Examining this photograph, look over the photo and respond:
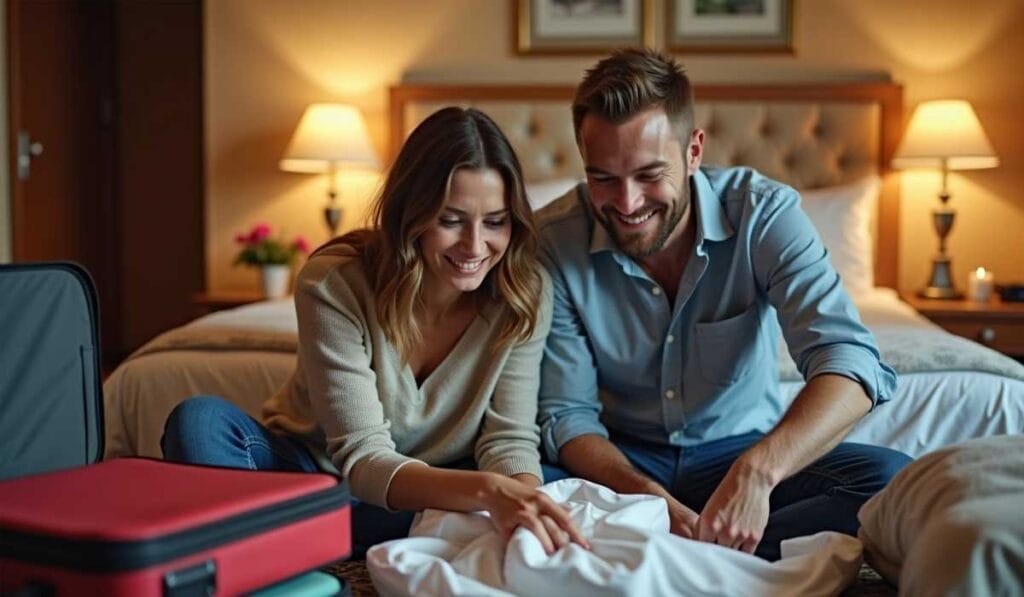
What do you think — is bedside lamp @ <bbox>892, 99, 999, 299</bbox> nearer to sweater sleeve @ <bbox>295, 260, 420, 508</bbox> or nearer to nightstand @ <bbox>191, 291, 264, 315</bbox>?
nightstand @ <bbox>191, 291, 264, 315</bbox>

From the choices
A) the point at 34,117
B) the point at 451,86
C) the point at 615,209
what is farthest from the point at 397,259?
the point at 34,117

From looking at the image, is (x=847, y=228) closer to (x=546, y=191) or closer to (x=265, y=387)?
(x=546, y=191)

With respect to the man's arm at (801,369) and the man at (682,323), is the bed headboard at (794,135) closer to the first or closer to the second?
the man at (682,323)

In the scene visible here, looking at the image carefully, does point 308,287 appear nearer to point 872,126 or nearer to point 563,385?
point 563,385

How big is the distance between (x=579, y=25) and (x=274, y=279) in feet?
5.11

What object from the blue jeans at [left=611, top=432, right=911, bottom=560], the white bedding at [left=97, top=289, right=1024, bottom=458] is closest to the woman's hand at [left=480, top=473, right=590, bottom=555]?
the blue jeans at [left=611, top=432, right=911, bottom=560]

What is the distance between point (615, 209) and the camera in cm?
216

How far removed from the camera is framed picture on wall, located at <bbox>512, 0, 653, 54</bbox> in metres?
4.64

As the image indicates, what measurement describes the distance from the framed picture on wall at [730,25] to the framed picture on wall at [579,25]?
0.39ft

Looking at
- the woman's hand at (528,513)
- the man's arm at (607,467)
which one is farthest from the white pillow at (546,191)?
the woman's hand at (528,513)

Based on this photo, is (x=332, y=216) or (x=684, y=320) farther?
(x=332, y=216)

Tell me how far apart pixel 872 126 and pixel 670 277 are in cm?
246

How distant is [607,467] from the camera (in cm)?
209

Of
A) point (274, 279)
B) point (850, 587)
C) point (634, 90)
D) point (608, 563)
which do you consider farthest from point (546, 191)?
point (608, 563)
